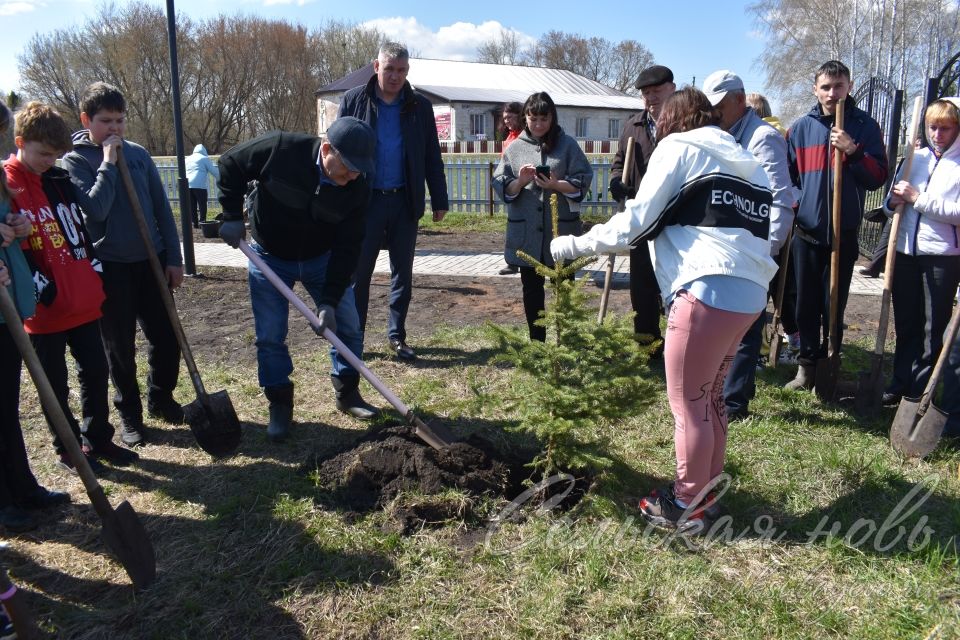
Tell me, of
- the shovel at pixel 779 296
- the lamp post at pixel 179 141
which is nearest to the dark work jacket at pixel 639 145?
the shovel at pixel 779 296

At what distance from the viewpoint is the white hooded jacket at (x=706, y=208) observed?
8.63 ft

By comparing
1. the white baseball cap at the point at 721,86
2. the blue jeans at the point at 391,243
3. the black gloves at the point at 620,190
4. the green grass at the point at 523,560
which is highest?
the white baseball cap at the point at 721,86

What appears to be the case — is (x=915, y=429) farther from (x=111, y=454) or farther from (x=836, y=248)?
(x=111, y=454)

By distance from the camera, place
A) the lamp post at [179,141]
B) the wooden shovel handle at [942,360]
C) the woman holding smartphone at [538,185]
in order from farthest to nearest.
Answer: the lamp post at [179,141]
the woman holding smartphone at [538,185]
the wooden shovel handle at [942,360]

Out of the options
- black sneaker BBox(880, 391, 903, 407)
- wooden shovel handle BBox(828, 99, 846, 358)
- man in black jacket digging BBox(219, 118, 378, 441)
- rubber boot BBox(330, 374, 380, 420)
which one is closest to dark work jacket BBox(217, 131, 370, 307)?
man in black jacket digging BBox(219, 118, 378, 441)

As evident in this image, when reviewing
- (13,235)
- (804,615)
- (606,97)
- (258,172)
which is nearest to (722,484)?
(804,615)

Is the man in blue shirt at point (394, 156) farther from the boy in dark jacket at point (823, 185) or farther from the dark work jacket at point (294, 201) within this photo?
the boy in dark jacket at point (823, 185)

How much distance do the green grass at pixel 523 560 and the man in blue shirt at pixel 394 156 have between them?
1948 millimetres

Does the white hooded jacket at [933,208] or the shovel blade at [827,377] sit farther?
the shovel blade at [827,377]

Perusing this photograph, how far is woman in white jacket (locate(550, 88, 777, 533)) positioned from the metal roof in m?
37.3

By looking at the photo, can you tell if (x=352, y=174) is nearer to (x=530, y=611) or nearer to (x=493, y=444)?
(x=493, y=444)

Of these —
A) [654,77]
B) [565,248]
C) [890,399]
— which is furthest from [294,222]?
[890,399]

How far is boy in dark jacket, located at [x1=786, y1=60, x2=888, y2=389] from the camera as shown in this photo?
14.3 feet

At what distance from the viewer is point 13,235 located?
2934 millimetres
